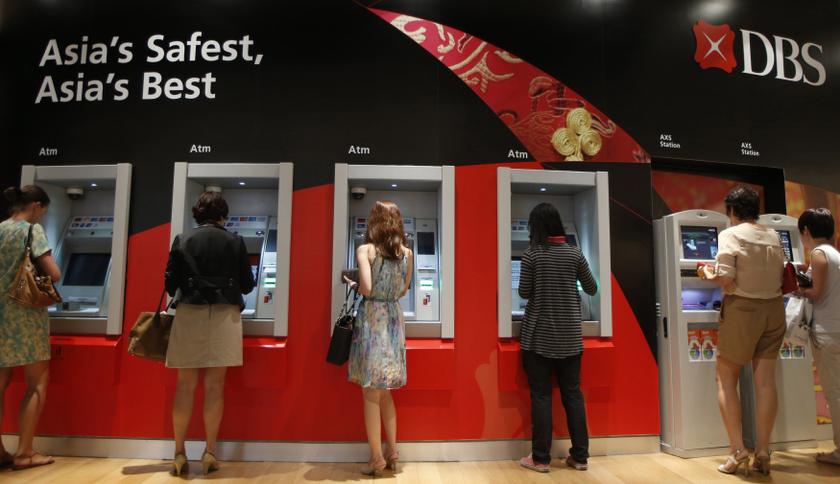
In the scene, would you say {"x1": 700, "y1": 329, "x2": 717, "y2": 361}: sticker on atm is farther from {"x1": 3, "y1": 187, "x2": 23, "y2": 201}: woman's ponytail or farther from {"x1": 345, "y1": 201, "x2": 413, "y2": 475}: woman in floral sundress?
{"x1": 3, "y1": 187, "x2": 23, "y2": 201}: woman's ponytail

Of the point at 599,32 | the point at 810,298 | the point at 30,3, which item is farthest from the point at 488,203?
the point at 30,3

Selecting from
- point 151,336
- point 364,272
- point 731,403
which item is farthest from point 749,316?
point 151,336

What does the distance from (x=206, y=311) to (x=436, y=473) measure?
5.61 ft

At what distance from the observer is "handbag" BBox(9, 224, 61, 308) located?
2691 millimetres

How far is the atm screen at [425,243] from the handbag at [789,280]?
88.0 inches

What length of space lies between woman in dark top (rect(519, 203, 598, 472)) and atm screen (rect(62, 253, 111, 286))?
292cm

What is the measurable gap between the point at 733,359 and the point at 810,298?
2.69 ft

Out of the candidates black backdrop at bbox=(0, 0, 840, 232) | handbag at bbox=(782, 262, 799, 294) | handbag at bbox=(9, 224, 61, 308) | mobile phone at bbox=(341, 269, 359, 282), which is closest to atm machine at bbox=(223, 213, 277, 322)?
black backdrop at bbox=(0, 0, 840, 232)

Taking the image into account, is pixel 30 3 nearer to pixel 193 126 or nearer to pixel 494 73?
pixel 193 126

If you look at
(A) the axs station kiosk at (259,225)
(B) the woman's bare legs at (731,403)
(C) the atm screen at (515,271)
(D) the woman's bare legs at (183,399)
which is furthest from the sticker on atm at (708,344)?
(D) the woman's bare legs at (183,399)

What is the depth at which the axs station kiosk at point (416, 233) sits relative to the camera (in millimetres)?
2980

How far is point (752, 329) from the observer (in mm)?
2752

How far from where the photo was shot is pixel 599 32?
347 centimetres

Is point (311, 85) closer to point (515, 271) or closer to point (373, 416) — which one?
point (515, 271)
